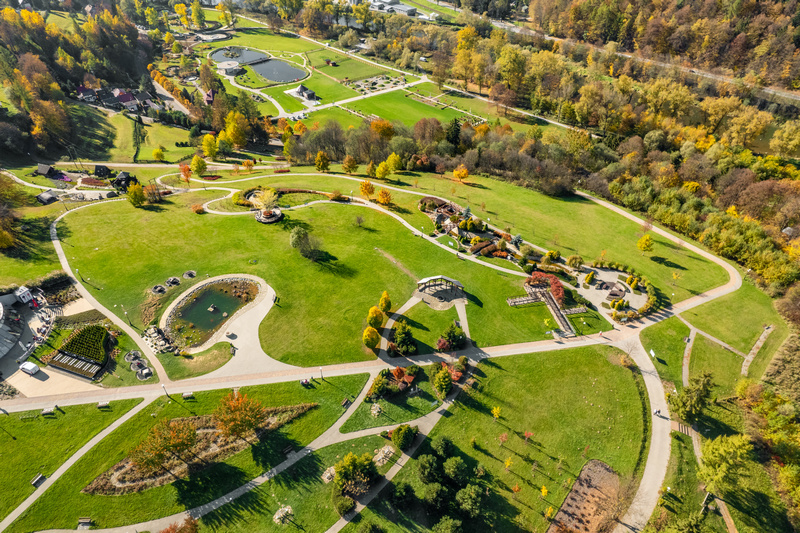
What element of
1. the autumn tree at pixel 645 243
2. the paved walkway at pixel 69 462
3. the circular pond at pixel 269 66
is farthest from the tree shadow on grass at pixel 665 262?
the circular pond at pixel 269 66

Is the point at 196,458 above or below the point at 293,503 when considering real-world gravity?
above

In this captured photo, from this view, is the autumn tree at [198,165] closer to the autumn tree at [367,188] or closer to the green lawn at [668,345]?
the autumn tree at [367,188]

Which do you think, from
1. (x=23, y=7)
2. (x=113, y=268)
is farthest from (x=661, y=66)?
(x=23, y=7)

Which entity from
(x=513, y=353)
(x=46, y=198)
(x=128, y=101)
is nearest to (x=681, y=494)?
(x=513, y=353)

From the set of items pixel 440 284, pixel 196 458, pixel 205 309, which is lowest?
pixel 196 458

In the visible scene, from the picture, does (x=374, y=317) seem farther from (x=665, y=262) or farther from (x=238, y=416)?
(x=665, y=262)

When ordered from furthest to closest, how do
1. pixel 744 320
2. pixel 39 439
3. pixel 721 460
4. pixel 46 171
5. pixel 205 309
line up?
pixel 46 171 → pixel 744 320 → pixel 205 309 → pixel 39 439 → pixel 721 460
